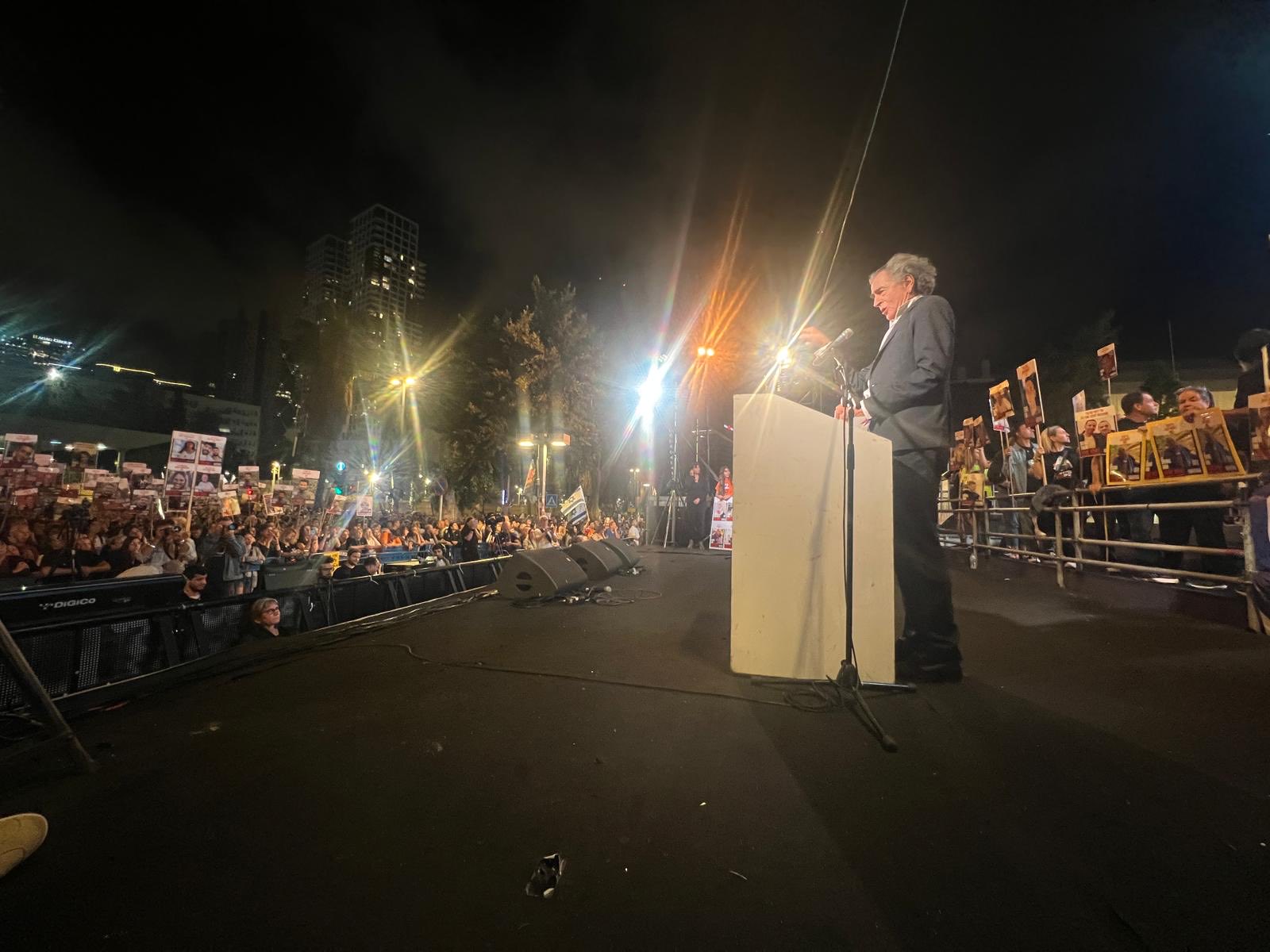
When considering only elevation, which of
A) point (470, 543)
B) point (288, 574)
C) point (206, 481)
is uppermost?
point (206, 481)

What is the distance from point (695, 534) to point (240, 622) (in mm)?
10700

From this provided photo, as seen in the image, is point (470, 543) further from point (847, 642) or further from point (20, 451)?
point (847, 642)

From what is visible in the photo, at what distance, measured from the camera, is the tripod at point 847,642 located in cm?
219

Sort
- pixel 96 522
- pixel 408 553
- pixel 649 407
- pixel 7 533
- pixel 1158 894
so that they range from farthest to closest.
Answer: pixel 649 407
pixel 408 553
pixel 96 522
pixel 7 533
pixel 1158 894

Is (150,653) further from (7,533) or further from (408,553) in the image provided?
(408,553)

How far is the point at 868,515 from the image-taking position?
243cm

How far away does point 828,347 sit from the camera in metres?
2.42

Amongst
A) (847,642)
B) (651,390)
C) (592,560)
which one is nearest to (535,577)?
(592,560)

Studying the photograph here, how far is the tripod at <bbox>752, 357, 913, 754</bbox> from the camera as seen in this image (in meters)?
2.19

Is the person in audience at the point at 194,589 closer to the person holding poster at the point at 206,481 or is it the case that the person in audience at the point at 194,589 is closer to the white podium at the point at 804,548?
the person holding poster at the point at 206,481

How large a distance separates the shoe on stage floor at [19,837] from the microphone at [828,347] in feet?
9.92

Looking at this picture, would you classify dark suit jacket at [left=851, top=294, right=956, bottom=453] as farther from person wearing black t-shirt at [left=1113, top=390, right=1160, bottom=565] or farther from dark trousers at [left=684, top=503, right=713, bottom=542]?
dark trousers at [left=684, top=503, right=713, bottom=542]

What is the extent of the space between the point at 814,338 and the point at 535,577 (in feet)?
11.2


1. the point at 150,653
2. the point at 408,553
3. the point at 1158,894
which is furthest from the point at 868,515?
the point at 408,553
